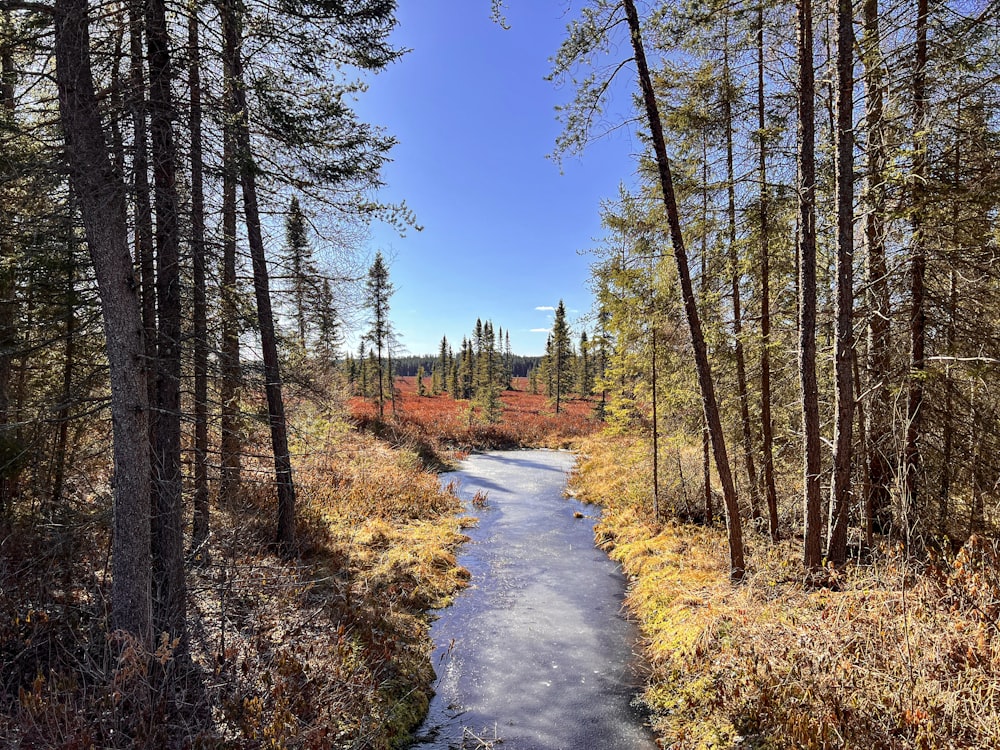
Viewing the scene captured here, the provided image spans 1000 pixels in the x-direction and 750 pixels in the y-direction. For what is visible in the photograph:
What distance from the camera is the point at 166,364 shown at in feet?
16.2

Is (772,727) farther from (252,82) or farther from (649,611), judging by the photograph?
(252,82)

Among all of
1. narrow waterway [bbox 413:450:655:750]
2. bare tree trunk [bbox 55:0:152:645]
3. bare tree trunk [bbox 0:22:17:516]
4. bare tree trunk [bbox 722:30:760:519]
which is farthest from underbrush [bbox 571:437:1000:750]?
bare tree trunk [bbox 0:22:17:516]

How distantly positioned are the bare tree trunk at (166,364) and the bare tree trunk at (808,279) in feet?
25.6

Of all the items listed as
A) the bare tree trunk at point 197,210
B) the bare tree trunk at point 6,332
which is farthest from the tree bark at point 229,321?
the bare tree trunk at point 6,332

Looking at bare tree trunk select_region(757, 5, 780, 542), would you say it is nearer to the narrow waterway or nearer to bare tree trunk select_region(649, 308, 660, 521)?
bare tree trunk select_region(649, 308, 660, 521)

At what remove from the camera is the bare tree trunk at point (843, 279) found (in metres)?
5.71

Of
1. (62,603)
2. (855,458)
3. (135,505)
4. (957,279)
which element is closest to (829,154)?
(957,279)

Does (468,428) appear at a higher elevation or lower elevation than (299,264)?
lower

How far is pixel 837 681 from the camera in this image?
435cm

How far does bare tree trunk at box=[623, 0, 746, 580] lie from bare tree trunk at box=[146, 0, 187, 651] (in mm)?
6159

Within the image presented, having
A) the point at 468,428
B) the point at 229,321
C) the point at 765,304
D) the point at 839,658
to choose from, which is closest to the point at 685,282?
the point at 765,304

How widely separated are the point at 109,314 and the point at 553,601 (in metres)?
8.71

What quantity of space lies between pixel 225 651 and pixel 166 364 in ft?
11.0

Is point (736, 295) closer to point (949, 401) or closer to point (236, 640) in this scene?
point (949, 401)
